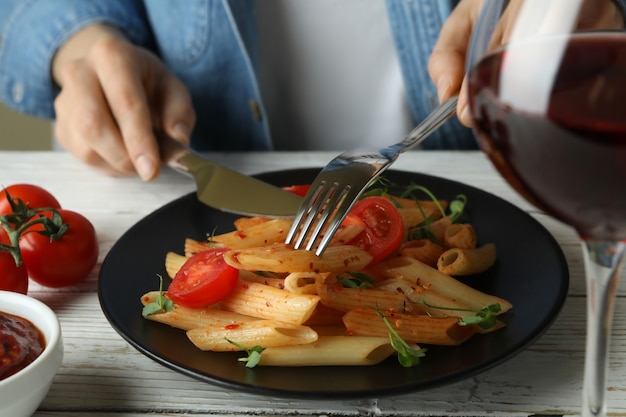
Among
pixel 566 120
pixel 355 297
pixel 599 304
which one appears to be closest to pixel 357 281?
pixel 355 297

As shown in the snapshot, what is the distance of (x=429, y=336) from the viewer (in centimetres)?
101

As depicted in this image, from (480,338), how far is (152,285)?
1.81ft

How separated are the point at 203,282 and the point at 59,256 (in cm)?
34

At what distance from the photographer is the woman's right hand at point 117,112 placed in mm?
1655

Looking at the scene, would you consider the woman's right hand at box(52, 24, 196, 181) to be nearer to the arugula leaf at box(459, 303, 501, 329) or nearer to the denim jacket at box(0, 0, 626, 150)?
the denim jacket at box(0, 0, 626, 150)

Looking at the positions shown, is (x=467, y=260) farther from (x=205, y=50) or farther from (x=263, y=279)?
(x=205, y=50)

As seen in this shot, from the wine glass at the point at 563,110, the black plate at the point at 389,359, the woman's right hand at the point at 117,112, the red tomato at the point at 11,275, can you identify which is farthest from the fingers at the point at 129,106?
the wine glass at the point at 563,110

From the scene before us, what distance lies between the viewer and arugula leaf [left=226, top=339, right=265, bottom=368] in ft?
3.22

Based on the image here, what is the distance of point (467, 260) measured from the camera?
1.21 meters

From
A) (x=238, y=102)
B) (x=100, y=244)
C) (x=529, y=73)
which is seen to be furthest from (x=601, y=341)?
(x=238, y=102)

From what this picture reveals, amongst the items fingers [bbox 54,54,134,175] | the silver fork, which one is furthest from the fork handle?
fingers [bbox 54,54,134,175]

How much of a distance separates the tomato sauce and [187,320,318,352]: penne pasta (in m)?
0.21

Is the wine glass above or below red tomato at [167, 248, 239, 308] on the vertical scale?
above

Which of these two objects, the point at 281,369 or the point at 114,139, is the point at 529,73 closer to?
the point at 281,369
